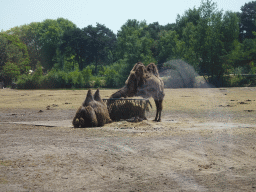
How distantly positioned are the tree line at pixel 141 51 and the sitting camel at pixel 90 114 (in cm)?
3316

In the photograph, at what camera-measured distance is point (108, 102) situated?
12.7 metres

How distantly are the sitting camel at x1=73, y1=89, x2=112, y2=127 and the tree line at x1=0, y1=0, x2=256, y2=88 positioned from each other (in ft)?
109

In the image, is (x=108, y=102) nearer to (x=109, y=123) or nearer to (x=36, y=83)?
(x=109, y=123)

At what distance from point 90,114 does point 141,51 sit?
149 ft

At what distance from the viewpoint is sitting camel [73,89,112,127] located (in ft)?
37.1

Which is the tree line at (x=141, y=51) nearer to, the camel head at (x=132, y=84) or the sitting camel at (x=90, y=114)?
the camel head at (x=132, y=84)

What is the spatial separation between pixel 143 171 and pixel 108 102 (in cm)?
716

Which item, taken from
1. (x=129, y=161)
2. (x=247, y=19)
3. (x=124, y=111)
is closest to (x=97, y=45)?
(x=247, y=19)

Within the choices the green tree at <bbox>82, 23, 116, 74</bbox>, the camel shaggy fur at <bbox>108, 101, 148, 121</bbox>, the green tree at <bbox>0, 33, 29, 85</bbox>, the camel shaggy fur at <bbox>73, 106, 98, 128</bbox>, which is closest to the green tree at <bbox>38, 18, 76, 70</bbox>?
the green tree at <bbox>82, 23, 116, 74</bbox>

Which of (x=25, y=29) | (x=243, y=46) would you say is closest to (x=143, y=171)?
(x=243, y=46)

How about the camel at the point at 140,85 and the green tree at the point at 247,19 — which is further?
the green tree at the point at 247,19

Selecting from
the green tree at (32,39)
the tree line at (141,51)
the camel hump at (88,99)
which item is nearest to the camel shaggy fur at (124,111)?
the camel hump at (88,99)

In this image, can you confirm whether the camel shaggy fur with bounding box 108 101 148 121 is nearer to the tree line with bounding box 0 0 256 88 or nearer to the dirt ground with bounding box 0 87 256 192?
the dirt ground with bounding box 0 87 256 192

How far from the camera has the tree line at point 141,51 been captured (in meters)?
47.2
